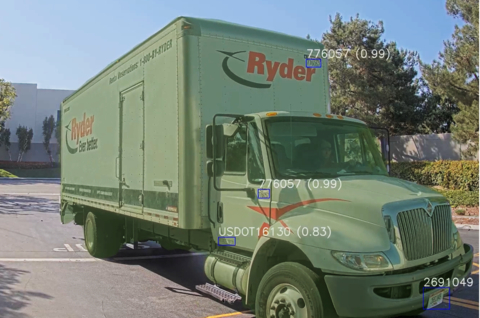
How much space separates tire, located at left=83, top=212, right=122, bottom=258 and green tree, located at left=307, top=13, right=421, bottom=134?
1863 centimetres

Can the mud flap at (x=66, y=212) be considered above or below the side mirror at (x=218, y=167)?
below

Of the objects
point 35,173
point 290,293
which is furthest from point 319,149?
point 35,173

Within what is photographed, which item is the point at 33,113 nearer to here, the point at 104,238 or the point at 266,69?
the point at 104,238

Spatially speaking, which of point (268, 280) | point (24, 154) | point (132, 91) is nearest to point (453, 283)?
point (268, 280)

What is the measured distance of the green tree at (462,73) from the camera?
18.8 metres

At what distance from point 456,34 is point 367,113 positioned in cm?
785

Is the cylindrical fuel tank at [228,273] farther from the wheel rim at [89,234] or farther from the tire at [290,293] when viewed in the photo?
the wheel rim at [89,234]

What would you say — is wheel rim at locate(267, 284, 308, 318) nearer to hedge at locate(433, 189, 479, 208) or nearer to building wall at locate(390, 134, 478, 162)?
hedge at locate(433, 189, 479, 208)

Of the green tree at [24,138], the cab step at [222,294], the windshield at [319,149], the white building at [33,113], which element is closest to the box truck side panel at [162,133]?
the cab step at [222,294]

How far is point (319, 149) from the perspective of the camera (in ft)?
17.4

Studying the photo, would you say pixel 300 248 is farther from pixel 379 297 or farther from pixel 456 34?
pixel 456 34

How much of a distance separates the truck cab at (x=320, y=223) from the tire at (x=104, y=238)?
14.4 feet

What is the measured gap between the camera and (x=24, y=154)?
169ft

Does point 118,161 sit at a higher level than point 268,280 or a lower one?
higher
